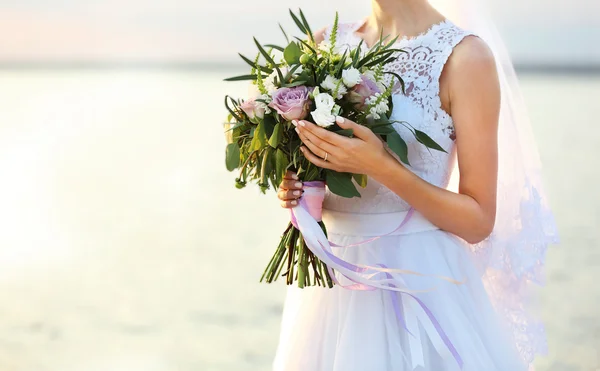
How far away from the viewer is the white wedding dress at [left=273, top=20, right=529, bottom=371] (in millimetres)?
2000

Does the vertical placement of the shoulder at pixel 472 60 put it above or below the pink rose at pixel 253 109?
above

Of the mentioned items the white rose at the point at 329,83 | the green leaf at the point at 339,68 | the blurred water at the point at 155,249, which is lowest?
the blurred water at the point at 155,249

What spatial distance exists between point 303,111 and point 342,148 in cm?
12

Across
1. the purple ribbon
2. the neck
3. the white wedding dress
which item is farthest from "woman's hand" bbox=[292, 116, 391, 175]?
the neck

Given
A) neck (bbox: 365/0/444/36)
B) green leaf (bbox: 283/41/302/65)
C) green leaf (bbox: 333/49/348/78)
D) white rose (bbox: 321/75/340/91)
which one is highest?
neck (bbox: 365/0/444/36)

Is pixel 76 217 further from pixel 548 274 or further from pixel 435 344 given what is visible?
pixel 435 344

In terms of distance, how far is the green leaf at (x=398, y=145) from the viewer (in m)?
1.95

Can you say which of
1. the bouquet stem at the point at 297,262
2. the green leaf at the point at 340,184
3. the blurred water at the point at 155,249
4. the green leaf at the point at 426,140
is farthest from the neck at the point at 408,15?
the blurred water at the point at 155,249

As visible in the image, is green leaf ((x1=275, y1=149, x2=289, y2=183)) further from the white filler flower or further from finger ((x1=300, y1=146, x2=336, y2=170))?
the white filler flower

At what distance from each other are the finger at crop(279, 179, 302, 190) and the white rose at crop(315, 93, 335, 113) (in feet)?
0.77

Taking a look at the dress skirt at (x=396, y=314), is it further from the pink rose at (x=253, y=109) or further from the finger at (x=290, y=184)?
the pink rose at (x=253, y=109)

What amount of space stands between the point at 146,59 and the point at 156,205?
1776cm

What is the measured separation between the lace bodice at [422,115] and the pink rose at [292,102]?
334 millimetres

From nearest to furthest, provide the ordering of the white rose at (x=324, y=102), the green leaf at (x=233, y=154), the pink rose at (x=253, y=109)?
the white rose at (x=324, y=102)
the pink rose at (x=253, y=109)
the green leaf at (x=233, y=154)
